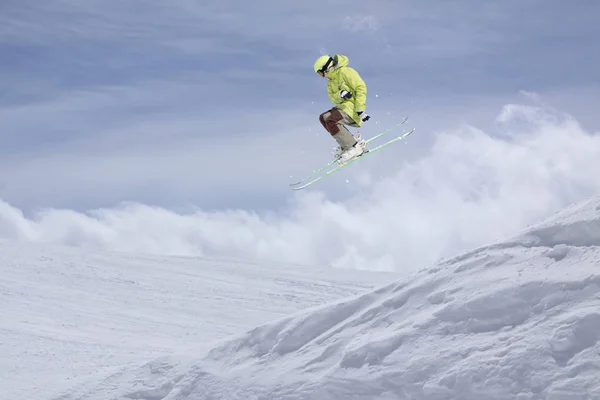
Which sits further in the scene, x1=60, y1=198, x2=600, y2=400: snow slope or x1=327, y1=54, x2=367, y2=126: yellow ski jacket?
x1=327, y1=54, x2=367, y2=126: yellow ski jacket

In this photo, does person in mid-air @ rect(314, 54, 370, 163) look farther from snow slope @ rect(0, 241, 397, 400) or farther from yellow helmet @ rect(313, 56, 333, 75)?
snow slope @ rect(0, 241, 397, 400)

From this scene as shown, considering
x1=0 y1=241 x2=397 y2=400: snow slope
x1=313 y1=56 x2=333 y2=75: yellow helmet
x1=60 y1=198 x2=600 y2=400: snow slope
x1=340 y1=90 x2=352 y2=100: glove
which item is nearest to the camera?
x1=60 y1=198 x2=600 y2=400: snow slope

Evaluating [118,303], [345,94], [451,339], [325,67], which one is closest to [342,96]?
[345,94]

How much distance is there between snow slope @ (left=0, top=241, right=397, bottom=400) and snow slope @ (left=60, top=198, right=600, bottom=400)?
3764 millimetres

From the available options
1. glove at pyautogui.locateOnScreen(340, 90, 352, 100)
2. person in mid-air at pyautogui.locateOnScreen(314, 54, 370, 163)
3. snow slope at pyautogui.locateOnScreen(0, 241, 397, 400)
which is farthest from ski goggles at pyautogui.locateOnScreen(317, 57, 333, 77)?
snow slope at pyautogui.locateOnScreen(0, 241, 397, 400)

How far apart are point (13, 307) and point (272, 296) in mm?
9652

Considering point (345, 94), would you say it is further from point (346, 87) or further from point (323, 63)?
point (323, 63)

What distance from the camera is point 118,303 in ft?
79.9

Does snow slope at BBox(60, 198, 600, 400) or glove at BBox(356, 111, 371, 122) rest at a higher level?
glove at BBox(356, 111, 371, 122)

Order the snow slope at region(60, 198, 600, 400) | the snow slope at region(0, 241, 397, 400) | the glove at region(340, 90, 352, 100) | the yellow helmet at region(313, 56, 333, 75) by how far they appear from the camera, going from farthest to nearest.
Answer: the snow slope at region(0, 241, 397, 400) < the glove at region(340, 90, 352, 100) < the yellow helmet at region(313, 56, 333, 75) < the snow slope at region(60, 198, 600, 400)

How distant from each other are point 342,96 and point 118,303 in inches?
571

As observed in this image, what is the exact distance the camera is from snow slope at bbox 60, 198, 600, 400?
23.1 ft

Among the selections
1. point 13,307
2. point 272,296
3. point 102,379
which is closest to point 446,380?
point 102,379

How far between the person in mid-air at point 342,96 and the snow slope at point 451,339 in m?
3.93
